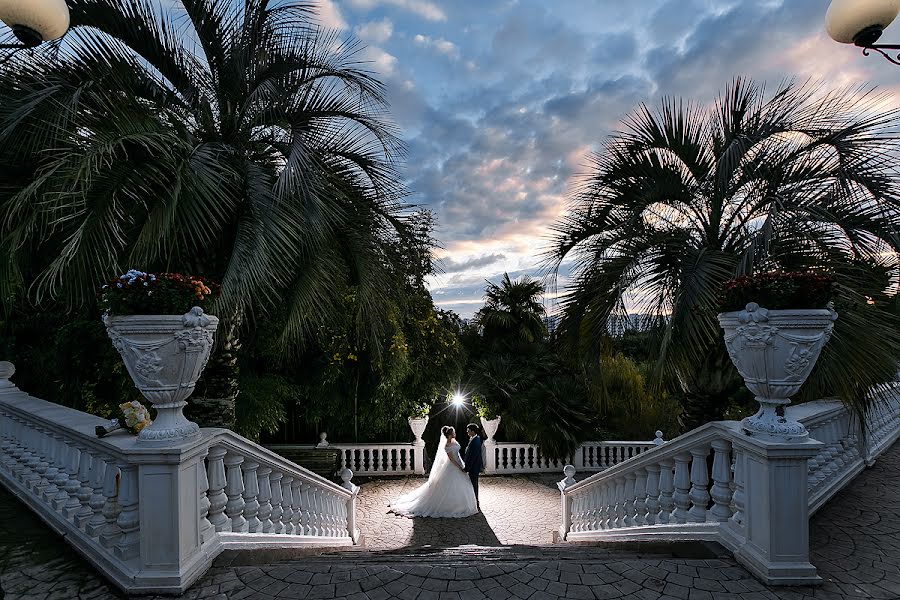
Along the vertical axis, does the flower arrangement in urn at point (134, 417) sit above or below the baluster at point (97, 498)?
above

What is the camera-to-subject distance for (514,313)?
39.5 feet

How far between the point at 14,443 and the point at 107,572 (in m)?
2.93

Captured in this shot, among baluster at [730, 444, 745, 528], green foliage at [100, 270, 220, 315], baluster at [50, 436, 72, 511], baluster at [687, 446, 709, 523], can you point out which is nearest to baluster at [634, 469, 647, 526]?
baluster at [687, 446, 709, 523]

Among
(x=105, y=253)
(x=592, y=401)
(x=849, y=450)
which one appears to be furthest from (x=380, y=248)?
(x=592, y=401)

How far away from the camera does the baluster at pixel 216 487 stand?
9.21 ft

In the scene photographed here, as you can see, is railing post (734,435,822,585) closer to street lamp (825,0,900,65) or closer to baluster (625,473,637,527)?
baluster (625,473,637,527)

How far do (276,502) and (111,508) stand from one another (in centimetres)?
125

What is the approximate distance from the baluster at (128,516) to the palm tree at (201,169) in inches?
65.8

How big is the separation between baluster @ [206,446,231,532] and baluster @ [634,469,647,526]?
3.37m

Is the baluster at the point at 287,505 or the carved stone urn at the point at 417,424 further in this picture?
the carved stone urn at the point at 417,424

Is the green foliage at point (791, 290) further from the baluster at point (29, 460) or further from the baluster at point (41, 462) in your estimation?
the baluster at point (29, 460)

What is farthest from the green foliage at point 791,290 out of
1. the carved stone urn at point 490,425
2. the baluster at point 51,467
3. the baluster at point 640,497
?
the carved stone urn at point 490,425

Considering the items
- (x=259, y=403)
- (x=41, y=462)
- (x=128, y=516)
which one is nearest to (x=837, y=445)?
(x=128, y=516)

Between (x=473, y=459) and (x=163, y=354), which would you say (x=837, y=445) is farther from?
(x=163, y=354)
